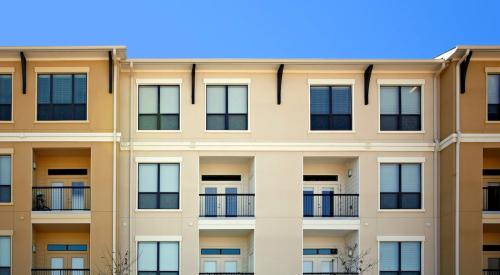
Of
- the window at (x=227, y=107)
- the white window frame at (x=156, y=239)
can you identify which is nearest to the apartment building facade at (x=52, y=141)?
the white window frame at (x=156, y=239)

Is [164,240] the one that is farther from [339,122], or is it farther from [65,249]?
[339,122]

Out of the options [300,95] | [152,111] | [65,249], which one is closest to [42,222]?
[65,249]

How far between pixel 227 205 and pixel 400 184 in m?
7.08

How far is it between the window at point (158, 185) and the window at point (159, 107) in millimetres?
1621

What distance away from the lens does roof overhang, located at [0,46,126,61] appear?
45219mm

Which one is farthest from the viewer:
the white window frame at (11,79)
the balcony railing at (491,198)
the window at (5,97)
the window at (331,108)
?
the window at (331,108)

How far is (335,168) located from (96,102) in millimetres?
10324

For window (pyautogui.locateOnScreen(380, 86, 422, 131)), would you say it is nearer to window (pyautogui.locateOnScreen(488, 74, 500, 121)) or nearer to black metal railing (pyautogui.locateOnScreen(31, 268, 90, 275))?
window (pyautogui.locateOnScreen(488, 74, 500, 121))

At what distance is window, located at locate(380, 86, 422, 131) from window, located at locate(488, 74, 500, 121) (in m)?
2.97

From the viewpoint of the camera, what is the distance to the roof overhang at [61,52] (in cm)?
4522

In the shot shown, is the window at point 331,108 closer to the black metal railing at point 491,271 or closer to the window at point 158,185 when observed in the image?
the window at point 158,185

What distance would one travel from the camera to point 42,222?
45.3 metres


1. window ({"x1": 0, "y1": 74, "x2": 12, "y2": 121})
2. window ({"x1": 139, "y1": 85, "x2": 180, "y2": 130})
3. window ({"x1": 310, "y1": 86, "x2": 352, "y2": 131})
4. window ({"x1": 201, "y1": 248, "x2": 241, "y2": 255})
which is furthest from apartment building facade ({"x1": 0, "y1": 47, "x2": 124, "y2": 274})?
window ({"x1": 310, "y1": 86, "x2": 352, "y2": 131})

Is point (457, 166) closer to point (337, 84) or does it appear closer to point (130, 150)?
point (337, 84)
